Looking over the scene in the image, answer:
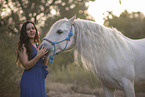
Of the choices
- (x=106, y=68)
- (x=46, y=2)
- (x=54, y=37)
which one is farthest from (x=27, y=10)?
(x=106, y=68)

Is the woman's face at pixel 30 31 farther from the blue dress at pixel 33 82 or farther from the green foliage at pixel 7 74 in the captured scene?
the green foliage at pixel 7 74

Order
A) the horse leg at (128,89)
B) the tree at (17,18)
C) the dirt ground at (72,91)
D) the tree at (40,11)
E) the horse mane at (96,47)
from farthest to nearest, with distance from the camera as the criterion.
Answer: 1. the tree at (40,11)
2. the dirt ground at (72,91)
3. the tree at (17,18)
4. the horse mane at (96,47)
5. the horse leg at (128,89)

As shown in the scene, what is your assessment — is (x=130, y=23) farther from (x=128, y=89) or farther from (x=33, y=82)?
(x=33, y=82)

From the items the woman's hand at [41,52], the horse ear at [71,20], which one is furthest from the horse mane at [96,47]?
the woman's hand at [41,52]

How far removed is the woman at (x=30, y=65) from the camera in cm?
211

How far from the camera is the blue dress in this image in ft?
7.00

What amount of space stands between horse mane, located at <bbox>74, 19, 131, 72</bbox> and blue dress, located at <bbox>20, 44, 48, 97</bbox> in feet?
2.54

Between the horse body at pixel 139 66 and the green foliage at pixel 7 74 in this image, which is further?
the green foliage at pixel 7 74

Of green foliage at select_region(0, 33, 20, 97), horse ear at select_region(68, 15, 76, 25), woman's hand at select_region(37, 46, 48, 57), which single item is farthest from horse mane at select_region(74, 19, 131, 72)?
green foliage at select_region(0, 33, 20, 97)

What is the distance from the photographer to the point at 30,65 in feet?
6.86

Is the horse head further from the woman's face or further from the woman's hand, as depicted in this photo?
the woman's face

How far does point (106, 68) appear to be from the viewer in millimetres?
2320

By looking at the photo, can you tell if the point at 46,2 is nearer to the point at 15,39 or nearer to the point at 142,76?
the point at 15,39

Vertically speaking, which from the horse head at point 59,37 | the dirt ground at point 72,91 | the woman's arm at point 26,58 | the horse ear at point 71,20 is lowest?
the dirt ground at point 72,91
